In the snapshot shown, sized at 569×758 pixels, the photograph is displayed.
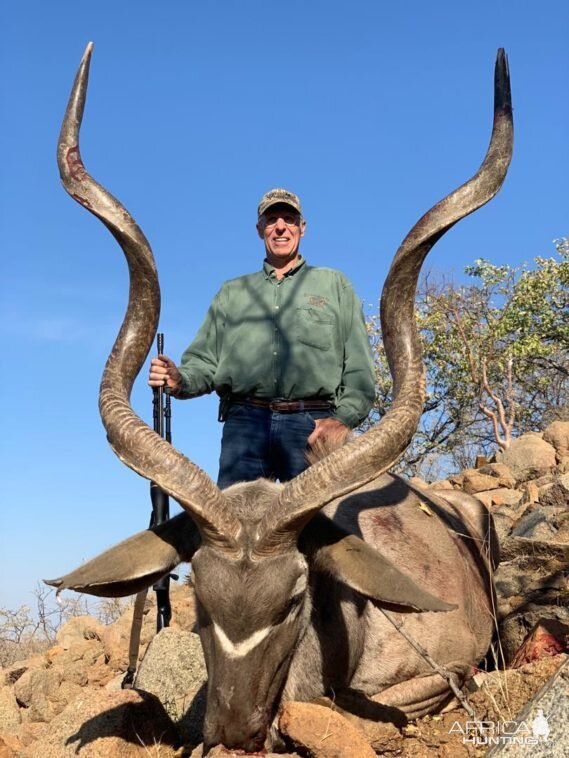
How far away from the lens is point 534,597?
7.42 meters

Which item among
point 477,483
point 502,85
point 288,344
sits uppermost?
point 502,85

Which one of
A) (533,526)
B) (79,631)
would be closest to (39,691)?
(79,631)

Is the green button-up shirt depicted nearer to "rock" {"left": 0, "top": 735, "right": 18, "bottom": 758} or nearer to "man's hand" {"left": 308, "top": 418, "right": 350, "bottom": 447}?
"man's hand" {"left": 308, "top": 418, "right": 350, "bottom": 447}

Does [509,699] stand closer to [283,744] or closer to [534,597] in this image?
[283,744]

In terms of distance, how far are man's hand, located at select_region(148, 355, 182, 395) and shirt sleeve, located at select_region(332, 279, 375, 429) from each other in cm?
122

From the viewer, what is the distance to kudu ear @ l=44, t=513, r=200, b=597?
190 inches

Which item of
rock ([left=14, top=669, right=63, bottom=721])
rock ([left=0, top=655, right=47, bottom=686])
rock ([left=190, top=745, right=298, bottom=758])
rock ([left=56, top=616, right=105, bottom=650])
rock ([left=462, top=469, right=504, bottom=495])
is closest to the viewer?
rock ([left=190, top=745, right=298, bottom=758])

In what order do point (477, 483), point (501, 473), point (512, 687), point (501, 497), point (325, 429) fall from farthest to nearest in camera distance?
point (501, 473) < point (477, 483) < point (501, 497) < point (325, 429) < point (512, 687)

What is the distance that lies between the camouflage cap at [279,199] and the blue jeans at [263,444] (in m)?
1.59

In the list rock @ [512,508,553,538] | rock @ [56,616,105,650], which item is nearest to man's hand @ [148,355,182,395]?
rock @ [56,616,105,650]

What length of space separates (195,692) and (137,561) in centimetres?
163

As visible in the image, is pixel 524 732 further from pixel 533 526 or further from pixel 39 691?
pixel 533 526

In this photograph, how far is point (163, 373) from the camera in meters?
6.74

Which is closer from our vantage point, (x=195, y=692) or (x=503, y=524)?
(x=195, y=692)
